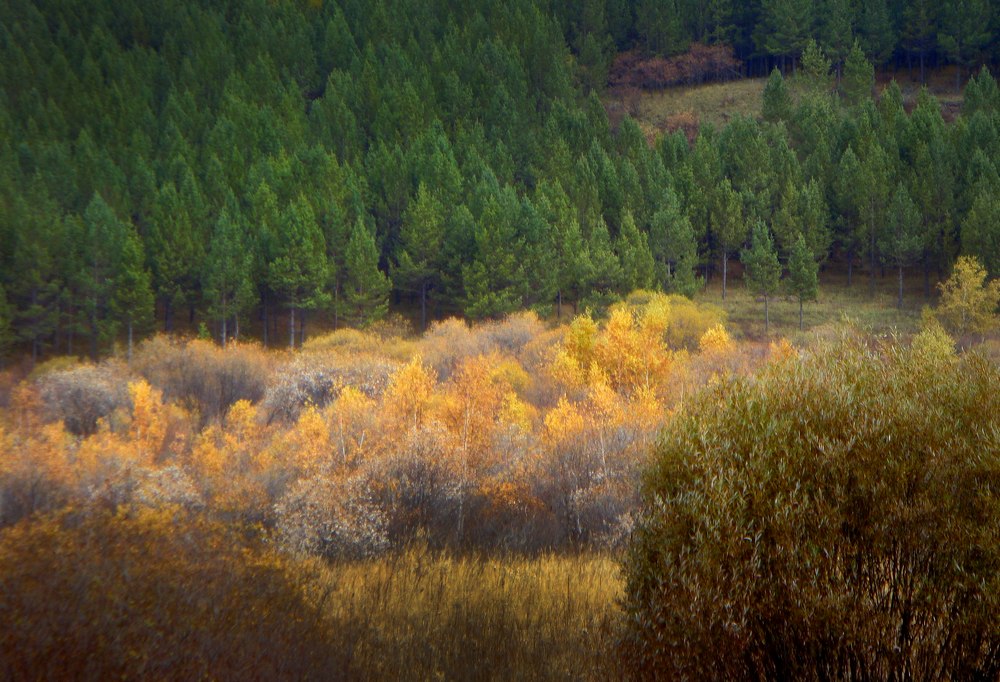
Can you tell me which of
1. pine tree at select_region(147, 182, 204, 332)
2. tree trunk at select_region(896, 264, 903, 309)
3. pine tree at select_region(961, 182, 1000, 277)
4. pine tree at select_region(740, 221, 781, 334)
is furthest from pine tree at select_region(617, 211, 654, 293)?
pine tree at select_region(147, 182, 204, 332)

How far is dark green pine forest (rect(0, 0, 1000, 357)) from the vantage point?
68.0 metres

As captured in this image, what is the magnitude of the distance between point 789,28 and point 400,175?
87.4 meters

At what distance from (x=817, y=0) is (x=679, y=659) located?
156 meters

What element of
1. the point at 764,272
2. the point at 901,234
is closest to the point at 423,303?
the point at 764,272

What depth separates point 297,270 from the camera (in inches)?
2771

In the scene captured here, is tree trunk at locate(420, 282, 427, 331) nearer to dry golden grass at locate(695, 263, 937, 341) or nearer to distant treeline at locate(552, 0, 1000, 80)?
dry golden grass at locate(695, 263, 937, 341)

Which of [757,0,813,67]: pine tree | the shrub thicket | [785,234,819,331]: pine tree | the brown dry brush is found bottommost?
the shrub thicket

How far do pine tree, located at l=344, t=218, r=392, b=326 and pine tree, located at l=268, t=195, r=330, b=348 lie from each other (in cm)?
218

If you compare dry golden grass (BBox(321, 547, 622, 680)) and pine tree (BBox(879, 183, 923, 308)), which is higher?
pine tree (BBox(879, 183, 923, 308))

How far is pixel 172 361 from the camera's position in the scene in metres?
57.0

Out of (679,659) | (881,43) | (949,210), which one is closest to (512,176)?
(949,210)

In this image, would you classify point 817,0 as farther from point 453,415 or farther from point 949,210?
point 453,415

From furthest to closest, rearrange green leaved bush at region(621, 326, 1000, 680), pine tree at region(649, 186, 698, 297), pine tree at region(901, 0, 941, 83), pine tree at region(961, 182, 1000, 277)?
pine tree at region(901, 0, 941, 83)
pine tree at region(649, 186, 698, 297)
pine tree at region(961, 182, 1000, 277)
green leaved bush at region(621, 326, 1000, 680)

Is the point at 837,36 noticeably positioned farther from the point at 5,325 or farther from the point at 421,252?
the point at 5,325
